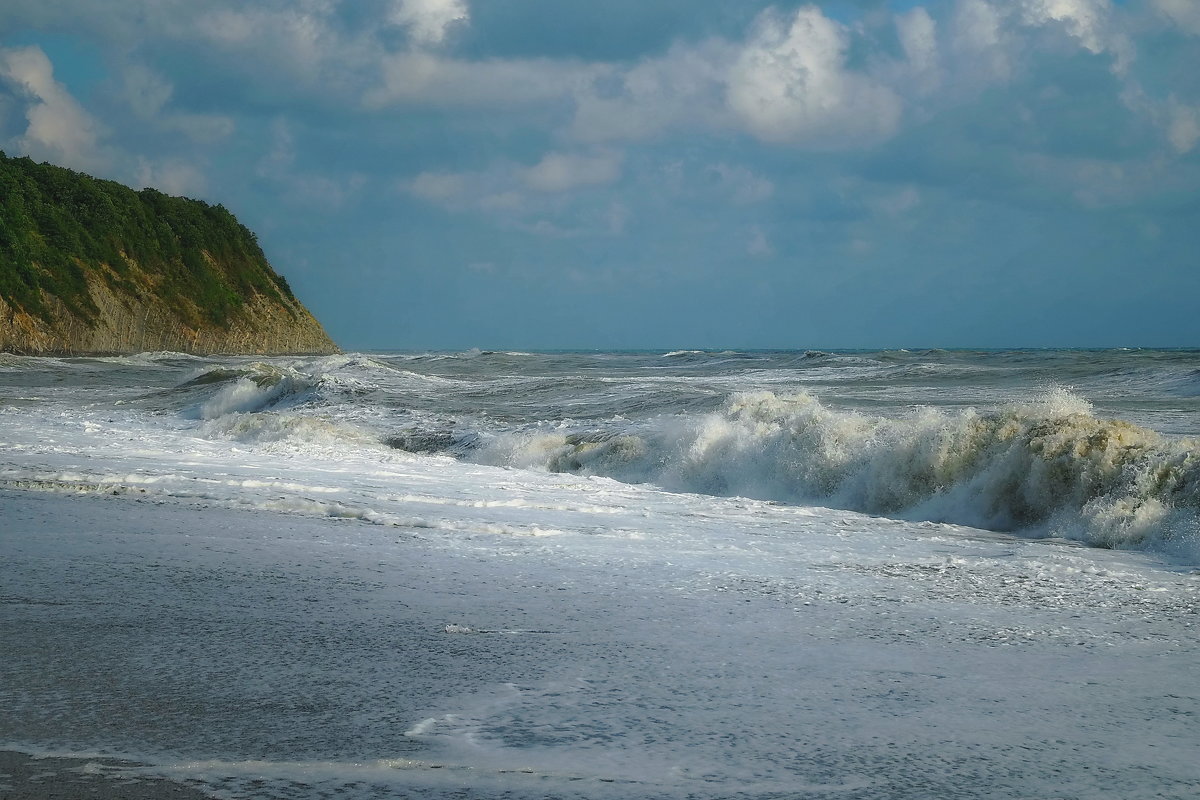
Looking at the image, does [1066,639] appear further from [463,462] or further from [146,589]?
[463,462]

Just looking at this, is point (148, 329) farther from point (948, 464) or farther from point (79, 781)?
point (79, 781)

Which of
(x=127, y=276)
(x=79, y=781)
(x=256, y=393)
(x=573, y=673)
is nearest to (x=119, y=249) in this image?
(x=127, y=276)

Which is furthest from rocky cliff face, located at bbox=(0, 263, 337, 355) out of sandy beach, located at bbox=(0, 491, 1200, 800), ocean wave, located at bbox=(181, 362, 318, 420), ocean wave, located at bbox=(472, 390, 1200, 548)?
sandy beach, located at bbox=(0, 491, 1200, 800)

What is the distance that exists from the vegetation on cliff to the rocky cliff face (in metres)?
0.45

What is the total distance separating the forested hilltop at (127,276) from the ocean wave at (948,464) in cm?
4807

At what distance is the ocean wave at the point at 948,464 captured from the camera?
8.78 meters

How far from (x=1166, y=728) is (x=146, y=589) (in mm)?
4574

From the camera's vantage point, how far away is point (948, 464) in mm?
10672

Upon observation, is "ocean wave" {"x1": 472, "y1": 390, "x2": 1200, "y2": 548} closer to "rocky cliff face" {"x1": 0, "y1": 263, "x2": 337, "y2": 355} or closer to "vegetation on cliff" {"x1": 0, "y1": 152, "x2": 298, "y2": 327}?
"rocky cliff face" {"x1": 0, "y1": 263, "x2": 337, "y2": 355}

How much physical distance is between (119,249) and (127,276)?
287cm

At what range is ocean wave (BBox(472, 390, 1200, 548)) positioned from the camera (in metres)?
8.78

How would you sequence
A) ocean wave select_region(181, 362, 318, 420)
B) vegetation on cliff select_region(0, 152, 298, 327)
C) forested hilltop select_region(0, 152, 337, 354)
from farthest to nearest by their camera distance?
vegetation on cliff select_region(0, 152, 298, 327)
forested hilltop select_region(0, 152, 337, 354)
ocean wave select_region(181, 362, 318, 420)

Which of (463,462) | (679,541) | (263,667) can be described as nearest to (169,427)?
(463,462)

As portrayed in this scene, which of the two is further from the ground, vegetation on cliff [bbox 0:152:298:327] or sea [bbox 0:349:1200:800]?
vegetation on cliff [bbox 0:152:298:327]
